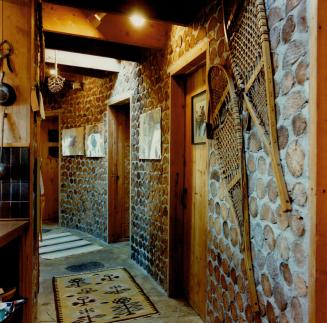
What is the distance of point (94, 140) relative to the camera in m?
4.89

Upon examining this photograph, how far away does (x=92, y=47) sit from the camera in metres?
3.48

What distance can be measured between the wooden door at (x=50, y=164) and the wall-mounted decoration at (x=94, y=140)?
1440 millimetres

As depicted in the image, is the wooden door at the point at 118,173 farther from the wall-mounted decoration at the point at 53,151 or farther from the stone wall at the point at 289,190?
the stone wall at the point at 289,190

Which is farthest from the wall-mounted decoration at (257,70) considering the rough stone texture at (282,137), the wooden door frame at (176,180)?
the wooden door frame at (176,180)

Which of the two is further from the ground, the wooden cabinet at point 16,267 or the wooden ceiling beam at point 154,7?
the wooden ceiling beam at point 154,7

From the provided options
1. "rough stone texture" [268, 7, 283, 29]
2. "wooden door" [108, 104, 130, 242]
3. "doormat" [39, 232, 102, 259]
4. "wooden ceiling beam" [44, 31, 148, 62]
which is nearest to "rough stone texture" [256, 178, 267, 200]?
"rough stone texture" [268, 7, 283, 29]

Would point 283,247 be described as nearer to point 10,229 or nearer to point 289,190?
point 289,190

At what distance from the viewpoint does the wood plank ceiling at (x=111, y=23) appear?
2252 mm

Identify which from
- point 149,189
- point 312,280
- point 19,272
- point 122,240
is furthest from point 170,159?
point 122,240

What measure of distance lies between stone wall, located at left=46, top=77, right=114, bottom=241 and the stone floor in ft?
1.67

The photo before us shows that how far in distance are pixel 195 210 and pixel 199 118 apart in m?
0.76

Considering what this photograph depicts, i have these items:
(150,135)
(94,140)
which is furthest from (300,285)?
(94,140)

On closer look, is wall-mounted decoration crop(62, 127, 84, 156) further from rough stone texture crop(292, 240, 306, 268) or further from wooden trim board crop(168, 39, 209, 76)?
rough stone texture crop(292, 240, 306, 268)

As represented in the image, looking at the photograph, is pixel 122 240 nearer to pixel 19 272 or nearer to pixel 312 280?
pixel 19 272
